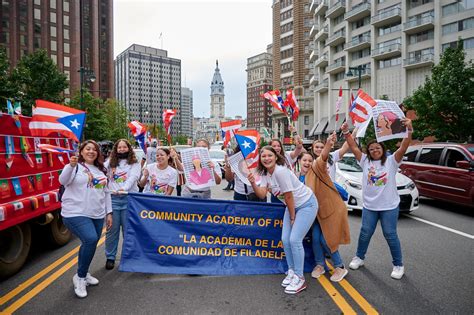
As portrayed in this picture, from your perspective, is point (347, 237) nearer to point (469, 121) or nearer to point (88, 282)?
point (88, 282)

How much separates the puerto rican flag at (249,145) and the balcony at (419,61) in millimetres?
42894

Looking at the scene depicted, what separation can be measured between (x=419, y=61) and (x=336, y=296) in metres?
45.0

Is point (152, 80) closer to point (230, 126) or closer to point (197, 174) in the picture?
point (230, 126)

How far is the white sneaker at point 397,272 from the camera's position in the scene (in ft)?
14.7

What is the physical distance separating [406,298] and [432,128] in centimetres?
1895

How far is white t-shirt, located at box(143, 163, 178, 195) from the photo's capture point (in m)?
5.54

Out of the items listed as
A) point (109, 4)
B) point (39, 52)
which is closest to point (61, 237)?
point (39, 52)

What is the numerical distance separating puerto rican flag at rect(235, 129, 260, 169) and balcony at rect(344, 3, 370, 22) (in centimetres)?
5081

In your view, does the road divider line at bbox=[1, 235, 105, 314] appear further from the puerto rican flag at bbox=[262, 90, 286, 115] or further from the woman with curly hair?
the puerto rican flag at bbox=[262, 90, 286, 115]

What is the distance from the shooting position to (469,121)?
18.3 m

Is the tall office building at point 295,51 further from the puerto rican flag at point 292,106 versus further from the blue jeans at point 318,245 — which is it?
the blue jeans at point 318,245

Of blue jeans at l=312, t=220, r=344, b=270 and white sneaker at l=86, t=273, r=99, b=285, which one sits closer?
white sneaker at l=86, t=273, r=99, b=285

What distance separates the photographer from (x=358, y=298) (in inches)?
154

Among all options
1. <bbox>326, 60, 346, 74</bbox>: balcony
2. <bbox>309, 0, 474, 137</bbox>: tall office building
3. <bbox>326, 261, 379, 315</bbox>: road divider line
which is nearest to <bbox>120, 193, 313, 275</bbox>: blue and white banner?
<bbox>326, 261, 379, 315</bbox>: road divider line
